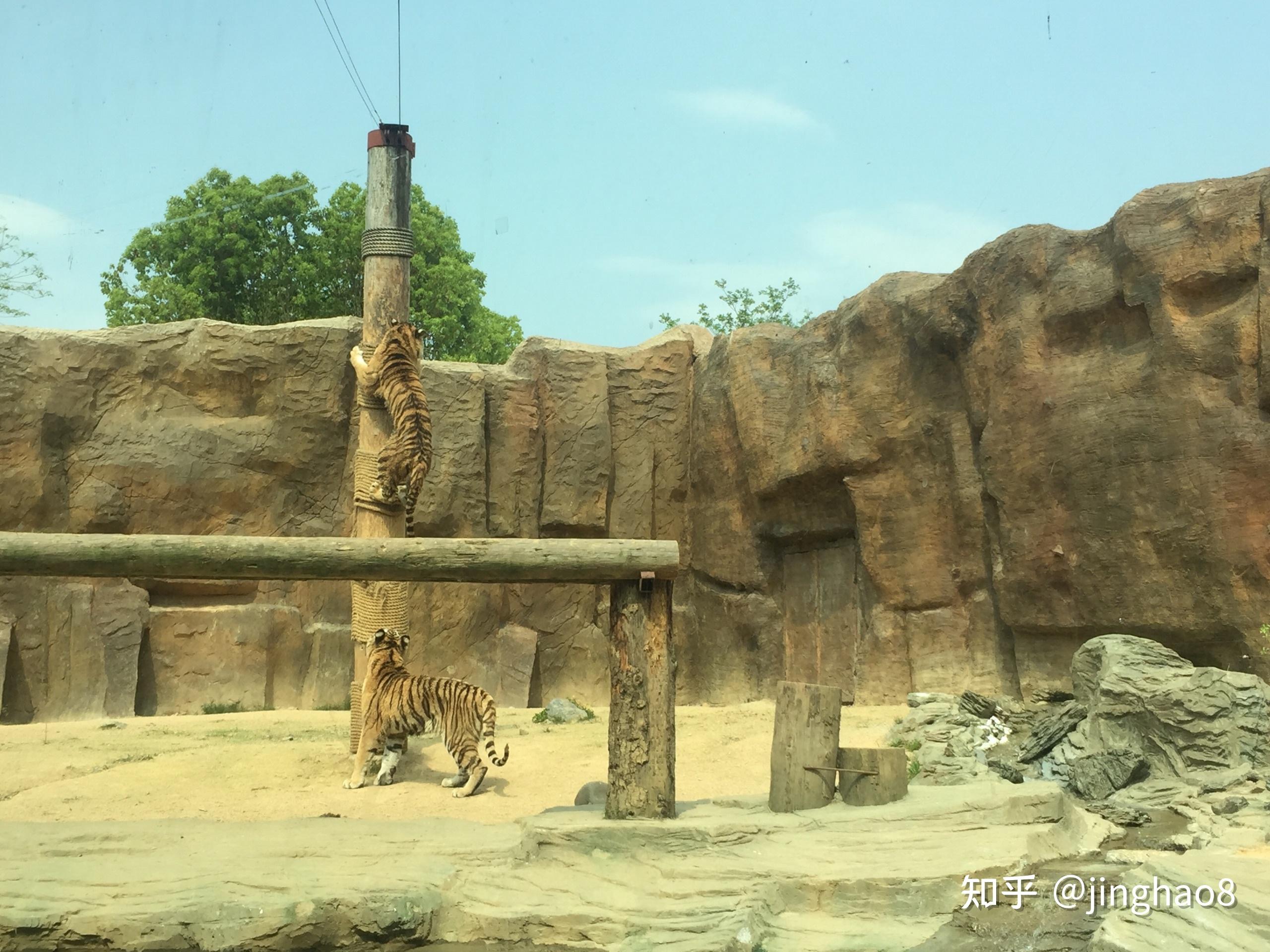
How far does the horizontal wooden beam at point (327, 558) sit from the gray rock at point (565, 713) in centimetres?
539

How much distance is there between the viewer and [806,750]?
20.4ft

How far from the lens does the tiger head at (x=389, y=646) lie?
8617 mm

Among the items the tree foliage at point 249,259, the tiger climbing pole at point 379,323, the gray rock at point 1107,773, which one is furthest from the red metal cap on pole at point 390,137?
the tree foliage at point 249,259

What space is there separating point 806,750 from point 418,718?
10.6ft

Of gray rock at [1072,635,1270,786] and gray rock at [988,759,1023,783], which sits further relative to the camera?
gray rock at [988,759,1023,783]

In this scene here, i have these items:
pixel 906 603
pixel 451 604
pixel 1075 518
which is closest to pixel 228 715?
pixel 451 604

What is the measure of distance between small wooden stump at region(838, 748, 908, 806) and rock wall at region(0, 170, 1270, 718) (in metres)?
4.15

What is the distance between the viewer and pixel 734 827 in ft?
18.5

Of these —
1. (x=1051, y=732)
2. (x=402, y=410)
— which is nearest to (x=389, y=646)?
(x=402, y=410)

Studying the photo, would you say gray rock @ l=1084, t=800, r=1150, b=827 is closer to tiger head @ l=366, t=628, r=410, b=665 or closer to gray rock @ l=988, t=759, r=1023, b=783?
gray rock @ l=988, t=759, r=1023, b=783

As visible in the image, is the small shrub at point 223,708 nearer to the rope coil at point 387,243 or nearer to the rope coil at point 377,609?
the rope coil at point 377,609

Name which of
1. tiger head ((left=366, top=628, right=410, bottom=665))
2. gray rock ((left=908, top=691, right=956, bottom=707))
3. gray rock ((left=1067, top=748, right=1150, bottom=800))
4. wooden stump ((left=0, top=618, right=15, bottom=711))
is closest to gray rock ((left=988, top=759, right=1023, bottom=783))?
gray rock ((left=1067, top=748, right=1150, bottom=800))

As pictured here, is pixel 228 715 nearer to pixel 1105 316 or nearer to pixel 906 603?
pixel 906 603

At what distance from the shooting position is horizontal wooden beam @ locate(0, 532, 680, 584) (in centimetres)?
591
